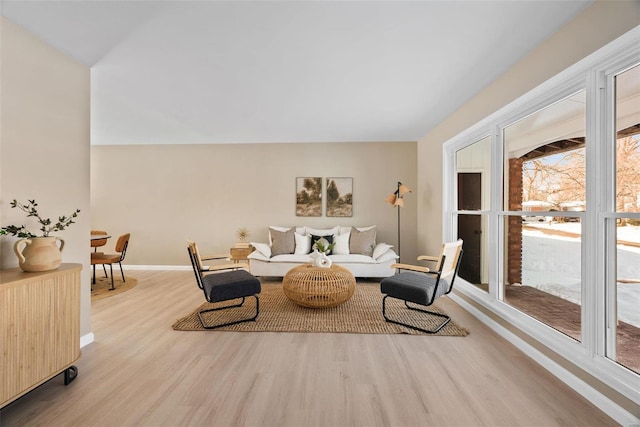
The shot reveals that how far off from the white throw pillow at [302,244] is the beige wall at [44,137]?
3.09m

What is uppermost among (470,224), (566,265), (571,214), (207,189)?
(207,189)

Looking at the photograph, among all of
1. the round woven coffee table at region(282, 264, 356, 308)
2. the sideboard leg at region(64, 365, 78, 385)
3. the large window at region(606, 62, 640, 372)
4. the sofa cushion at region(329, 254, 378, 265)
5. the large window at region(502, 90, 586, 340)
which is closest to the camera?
the large window at region(606, 62, 640, 372)

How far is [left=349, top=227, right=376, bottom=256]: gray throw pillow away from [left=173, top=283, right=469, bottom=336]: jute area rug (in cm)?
134

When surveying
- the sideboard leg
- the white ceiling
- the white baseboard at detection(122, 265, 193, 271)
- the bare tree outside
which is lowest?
the sideboard leg

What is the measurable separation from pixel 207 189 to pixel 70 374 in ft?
13.9

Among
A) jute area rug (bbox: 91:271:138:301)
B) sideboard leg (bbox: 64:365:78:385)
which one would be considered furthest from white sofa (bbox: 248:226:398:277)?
sideboard leg (bbox: 64:365:78:385)

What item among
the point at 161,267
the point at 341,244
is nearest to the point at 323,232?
the point at 341,244

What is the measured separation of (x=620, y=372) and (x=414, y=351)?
50.9 inches

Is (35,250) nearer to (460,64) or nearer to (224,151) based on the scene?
(460,64)

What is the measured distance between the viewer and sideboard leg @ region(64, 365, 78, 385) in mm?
2004

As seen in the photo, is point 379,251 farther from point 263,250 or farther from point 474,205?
point 263,250

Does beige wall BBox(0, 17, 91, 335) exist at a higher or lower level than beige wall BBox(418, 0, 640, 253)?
lower

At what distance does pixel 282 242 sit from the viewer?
5180 millimetres

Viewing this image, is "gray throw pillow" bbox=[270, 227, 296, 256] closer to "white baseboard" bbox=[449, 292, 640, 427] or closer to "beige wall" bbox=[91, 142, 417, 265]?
"beige wall" bbox=[91, 142, 417, 265]
